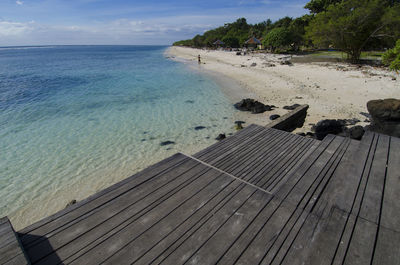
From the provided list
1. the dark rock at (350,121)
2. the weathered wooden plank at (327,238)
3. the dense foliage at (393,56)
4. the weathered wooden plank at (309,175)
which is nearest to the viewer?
the weathered wooden plank at (327,238)

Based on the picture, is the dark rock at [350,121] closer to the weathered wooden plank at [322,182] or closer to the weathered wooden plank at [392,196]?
the weathered wooden plank at [322,182]

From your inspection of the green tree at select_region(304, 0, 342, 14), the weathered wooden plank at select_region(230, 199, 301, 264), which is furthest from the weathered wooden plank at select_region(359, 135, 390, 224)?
the green tree at select_region(304, 0, 342, 14)

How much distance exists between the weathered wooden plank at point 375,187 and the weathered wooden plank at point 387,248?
0.64 feet

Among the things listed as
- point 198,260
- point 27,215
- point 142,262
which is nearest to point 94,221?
point 142,262

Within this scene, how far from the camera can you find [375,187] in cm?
343

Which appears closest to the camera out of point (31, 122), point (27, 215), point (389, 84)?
point (27, 215)

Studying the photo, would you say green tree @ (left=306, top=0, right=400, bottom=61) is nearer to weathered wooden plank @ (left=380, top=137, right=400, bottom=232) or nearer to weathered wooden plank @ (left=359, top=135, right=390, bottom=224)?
weathered wooden plank @ (left=359, top=135, right=390, bottom=224)

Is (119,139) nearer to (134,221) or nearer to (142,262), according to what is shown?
(134,221)

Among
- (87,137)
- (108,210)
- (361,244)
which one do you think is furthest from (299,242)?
(87,137)

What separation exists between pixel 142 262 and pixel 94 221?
115 centimetres

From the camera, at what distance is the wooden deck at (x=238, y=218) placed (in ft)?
8.47

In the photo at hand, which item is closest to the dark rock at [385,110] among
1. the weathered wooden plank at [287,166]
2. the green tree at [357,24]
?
the weathered wooden plank at [287,166]

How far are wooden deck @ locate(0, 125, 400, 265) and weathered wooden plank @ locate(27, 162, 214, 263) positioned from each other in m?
0.02

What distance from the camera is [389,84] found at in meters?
17.2
